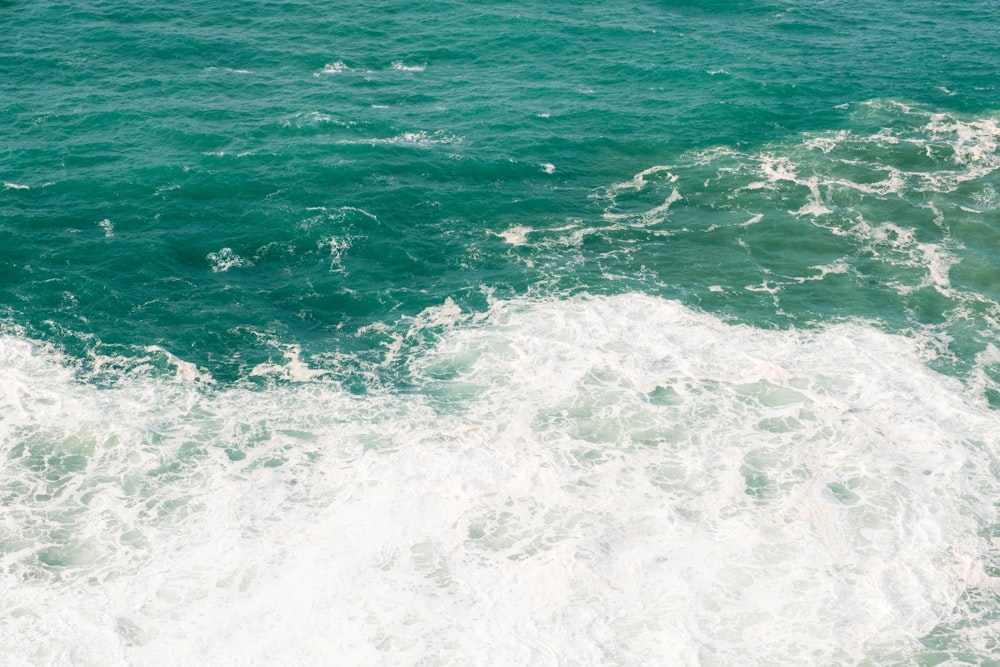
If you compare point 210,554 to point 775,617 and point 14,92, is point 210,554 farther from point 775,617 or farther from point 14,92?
point 14,92

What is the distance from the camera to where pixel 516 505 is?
110 m

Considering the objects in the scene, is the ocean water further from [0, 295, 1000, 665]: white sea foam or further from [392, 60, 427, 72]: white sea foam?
[392, 60, 427, 72]: white sea foam

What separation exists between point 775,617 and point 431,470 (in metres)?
42.8

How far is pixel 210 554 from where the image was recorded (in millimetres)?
104312

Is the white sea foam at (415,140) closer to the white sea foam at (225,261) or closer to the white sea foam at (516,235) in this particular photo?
the white sea foam at (516,235)

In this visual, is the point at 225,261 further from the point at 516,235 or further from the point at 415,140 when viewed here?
the point at 516,235

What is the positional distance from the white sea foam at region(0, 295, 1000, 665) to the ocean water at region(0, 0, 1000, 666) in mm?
416

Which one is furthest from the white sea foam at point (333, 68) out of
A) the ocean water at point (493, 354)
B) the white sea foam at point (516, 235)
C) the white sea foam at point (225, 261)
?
the white sea foam at point (516, 235)

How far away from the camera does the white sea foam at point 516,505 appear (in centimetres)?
9756

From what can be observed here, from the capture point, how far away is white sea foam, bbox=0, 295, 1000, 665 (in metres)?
97.6

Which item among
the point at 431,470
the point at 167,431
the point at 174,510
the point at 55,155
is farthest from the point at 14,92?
the point at 431,470

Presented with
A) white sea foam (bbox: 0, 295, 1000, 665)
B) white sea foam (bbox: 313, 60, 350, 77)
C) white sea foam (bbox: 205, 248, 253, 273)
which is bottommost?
white sea foam (bbox: 0, 295, 1000, 665)

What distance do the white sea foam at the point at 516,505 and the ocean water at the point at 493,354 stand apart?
416 millimetres

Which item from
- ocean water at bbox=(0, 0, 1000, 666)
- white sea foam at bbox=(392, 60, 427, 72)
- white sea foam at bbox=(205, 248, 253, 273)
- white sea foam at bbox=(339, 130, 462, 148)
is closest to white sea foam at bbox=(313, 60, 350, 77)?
ocean water at bbox=(0, 0, 1000, 666)
